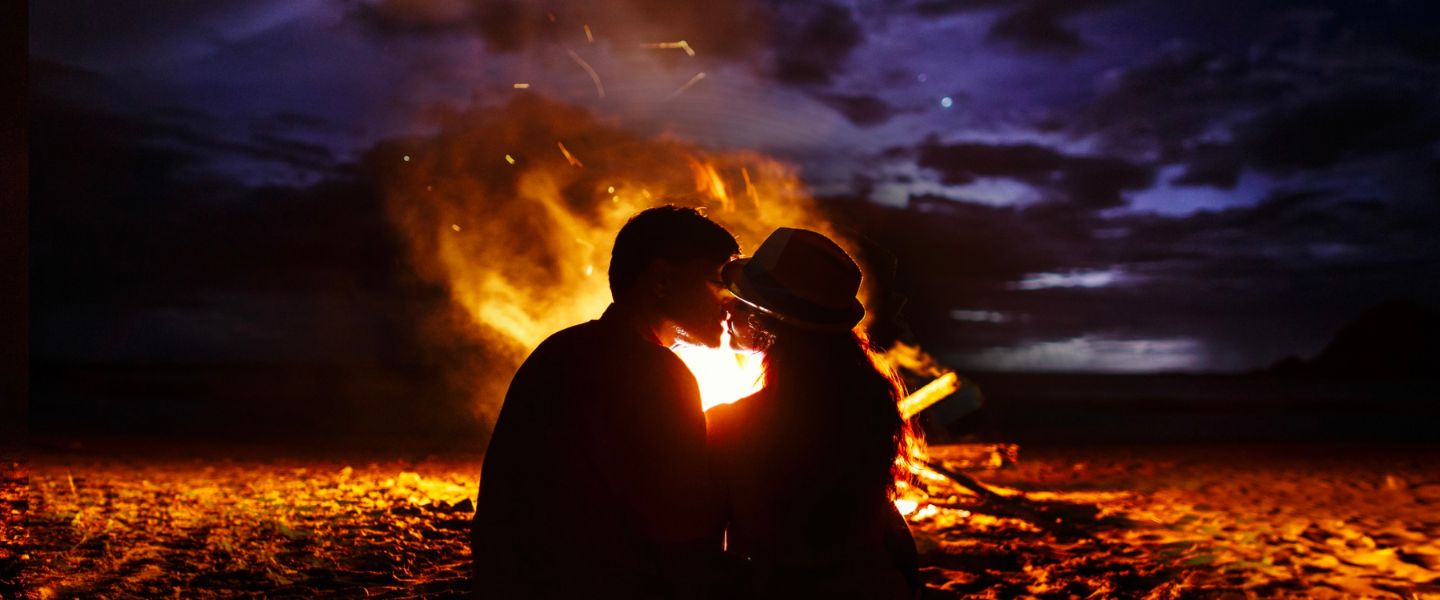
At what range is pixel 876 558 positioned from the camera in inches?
117

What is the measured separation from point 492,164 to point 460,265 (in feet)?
6.05

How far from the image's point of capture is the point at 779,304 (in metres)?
2.93

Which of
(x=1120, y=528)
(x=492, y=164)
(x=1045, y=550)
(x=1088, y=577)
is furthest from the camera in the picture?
(x=492, y=164)

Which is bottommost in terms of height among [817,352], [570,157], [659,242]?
[817,352]

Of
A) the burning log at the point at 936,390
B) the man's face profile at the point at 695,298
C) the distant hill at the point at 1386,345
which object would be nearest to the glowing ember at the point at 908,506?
the burning log at the point at 936,390

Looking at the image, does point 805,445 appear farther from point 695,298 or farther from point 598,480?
point 598,480

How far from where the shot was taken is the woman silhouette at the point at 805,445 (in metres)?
2.83

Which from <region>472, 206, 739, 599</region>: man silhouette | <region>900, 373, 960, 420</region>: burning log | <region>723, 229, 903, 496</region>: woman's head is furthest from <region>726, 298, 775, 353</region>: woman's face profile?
<region>900, 373, 960, 420</region>: burning log

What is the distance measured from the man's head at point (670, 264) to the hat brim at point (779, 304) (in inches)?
7.6

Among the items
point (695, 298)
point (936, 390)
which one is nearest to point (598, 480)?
point (695, 298)

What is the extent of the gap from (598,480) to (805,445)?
822 mm

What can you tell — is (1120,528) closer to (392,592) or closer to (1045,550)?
(1045,550)

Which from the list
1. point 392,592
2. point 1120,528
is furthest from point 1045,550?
point 392,592

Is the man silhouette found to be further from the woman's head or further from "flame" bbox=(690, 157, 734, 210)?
"flame" bbox=(690, 157, 734, 210)
